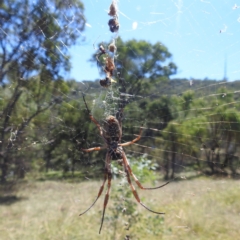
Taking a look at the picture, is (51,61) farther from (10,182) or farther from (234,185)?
(10,182)

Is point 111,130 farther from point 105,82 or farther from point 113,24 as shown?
point 113,24

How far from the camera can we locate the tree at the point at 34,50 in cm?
381

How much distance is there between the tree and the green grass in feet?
5.45

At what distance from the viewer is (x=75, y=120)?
4723mm

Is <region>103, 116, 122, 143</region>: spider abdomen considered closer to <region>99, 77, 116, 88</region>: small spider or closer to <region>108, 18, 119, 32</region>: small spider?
<region>99, 77, 116, 88</region>: small spider

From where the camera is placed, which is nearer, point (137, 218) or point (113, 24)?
point (113, 24)

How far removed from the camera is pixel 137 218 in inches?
191

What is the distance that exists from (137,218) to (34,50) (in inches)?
112

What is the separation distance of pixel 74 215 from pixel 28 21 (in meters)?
3.73

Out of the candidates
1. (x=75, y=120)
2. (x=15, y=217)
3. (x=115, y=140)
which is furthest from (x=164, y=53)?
(x=15, y=217)

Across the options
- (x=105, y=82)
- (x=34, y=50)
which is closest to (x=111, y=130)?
(x=105, y=82)

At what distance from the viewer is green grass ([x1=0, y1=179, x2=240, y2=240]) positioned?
183 inches

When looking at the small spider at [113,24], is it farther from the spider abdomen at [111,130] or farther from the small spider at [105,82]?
the spider abdomen at [111,130]

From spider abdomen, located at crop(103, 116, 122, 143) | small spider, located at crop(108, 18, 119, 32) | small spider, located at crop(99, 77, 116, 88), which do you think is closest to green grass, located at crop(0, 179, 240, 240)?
spider abdomen, located at crop(103, 116, 122, 143)
